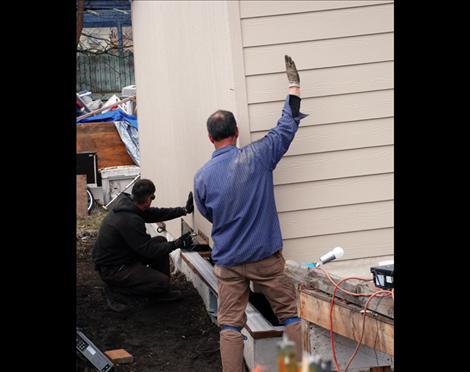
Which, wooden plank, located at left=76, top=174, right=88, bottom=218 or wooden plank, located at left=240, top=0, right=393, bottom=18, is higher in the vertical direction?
wooden plank, located at left=240, top=0, right=393, bottom=18

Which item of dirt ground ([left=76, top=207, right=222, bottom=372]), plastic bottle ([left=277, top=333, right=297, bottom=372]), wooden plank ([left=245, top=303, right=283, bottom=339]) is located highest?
plastic bottle ([left=277, top=333, right=297, bottom=372])

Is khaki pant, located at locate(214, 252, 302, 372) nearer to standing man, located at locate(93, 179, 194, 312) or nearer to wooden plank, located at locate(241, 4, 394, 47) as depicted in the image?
wooden plank, located at locate(241, 4, 394, 47)

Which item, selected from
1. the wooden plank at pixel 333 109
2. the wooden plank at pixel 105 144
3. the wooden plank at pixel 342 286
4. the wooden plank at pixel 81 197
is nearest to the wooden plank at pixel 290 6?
the wooden plank at pixel 333 109

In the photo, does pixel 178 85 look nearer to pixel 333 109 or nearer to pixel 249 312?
A: pixel 333 109

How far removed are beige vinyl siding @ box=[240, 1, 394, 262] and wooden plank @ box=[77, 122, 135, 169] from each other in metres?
10.8

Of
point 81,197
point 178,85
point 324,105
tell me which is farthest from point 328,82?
point 81,197

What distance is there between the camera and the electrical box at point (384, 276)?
4.47 metres

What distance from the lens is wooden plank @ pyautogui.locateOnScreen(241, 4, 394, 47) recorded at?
591 cm

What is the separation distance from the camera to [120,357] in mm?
6723

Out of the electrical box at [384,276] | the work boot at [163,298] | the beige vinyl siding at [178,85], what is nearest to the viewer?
the electrical box at [384,276]

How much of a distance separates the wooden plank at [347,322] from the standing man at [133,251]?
2.59 m

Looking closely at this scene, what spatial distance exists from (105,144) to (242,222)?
11374 millimetres

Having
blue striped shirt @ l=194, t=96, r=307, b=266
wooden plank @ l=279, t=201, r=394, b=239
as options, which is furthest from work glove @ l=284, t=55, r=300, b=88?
wooden plank @ l=279, t=201, r=394, b=239

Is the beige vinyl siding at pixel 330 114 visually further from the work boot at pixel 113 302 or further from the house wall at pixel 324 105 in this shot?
the work boot at pixel 113 302
